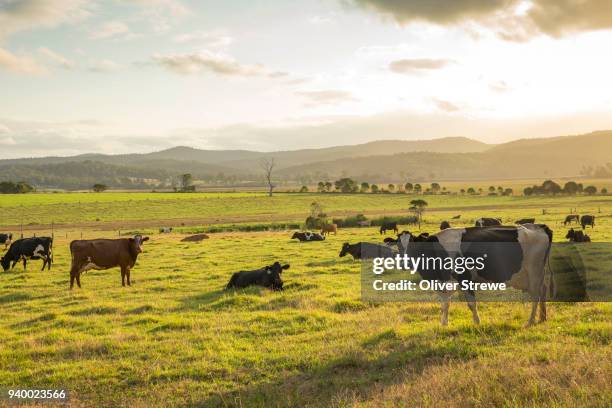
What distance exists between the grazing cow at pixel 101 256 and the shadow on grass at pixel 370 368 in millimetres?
12945

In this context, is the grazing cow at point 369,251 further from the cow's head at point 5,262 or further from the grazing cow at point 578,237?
the cow's head at point 5,262

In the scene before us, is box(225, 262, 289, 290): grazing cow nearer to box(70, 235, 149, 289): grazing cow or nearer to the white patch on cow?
box(70, 235, 149, 289): grazing cow

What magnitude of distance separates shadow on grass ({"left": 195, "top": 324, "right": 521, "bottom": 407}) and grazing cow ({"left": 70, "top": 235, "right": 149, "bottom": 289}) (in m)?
12.9

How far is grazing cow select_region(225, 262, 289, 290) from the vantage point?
16.5 meters

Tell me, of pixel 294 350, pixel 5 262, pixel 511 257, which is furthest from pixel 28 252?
pixel 511 257

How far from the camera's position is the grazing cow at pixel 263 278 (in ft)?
54.1

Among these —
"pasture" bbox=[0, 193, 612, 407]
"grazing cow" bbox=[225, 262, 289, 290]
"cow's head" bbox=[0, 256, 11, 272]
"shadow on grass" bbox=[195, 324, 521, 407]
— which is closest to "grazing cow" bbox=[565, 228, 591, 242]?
"pasture" bbox=[0, 193, 612, 407]

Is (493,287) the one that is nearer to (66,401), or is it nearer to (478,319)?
(478,319)

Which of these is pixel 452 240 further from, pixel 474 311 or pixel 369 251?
pixel 369 251

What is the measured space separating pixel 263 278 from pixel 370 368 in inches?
350

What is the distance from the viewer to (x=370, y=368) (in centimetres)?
830

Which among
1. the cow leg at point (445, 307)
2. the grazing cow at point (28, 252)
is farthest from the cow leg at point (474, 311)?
the grazing cow at point (28, 252)

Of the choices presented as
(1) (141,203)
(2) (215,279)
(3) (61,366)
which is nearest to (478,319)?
(3) (61,366)

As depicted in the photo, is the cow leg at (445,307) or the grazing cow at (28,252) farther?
the grazing cow at (28,252)
